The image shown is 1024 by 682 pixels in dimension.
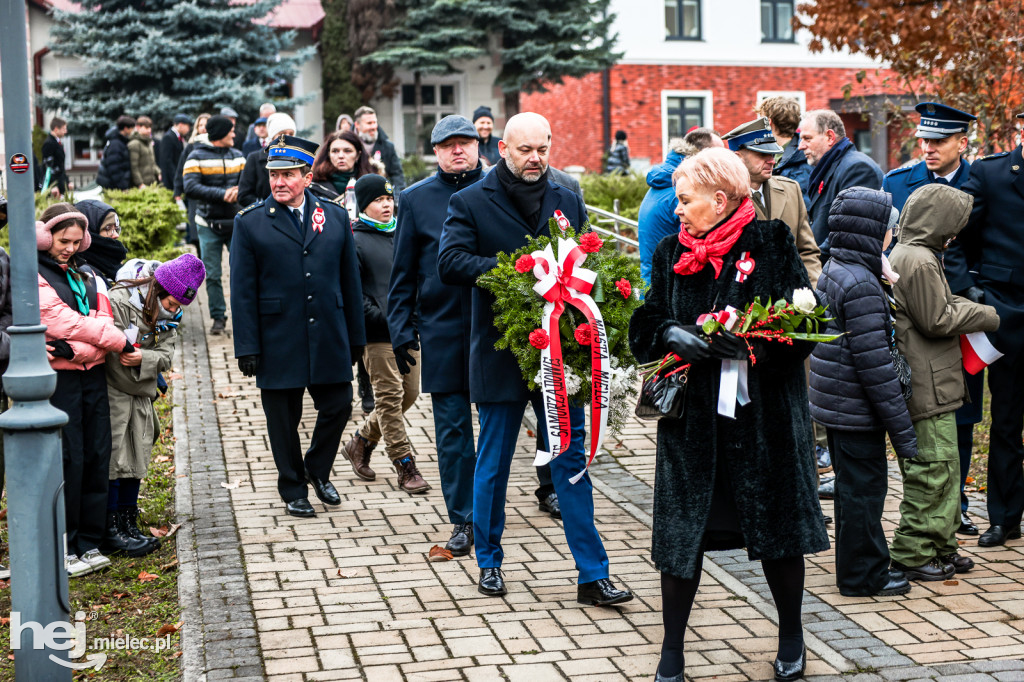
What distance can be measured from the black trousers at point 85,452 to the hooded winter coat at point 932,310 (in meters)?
4.18

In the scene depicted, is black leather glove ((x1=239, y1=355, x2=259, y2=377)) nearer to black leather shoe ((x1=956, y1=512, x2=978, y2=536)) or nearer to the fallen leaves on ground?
the fallen leaves on ground

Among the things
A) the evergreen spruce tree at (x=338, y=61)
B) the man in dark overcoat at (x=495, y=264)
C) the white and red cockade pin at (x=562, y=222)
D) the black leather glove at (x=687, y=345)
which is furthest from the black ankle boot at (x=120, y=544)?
the evergreen spruce tree at (x=338, y=61)

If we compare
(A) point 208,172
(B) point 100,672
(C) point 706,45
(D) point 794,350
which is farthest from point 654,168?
(C) point 706,45

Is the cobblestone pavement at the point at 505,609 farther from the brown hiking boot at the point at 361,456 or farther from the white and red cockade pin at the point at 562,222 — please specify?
the white and red cockade pin at the point at 562,222

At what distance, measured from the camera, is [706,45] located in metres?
33.1

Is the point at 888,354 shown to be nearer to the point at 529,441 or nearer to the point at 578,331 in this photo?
the point at 578,331

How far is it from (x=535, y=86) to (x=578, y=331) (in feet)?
77.9

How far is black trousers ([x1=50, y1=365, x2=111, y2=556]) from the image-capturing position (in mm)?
5973

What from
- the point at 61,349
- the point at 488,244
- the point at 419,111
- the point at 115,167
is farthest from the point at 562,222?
the point at 419,111

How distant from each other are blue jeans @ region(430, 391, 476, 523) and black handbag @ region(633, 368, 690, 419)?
2.00 m

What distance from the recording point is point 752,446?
4.40 meters

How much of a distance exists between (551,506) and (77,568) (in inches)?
107

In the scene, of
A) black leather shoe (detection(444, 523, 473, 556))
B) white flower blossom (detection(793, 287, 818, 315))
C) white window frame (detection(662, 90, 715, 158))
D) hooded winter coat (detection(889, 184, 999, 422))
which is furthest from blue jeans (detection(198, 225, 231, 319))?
white window frame (detection(662, 90, 715, 158))

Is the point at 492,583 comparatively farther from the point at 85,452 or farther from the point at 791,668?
the point at 85,452
